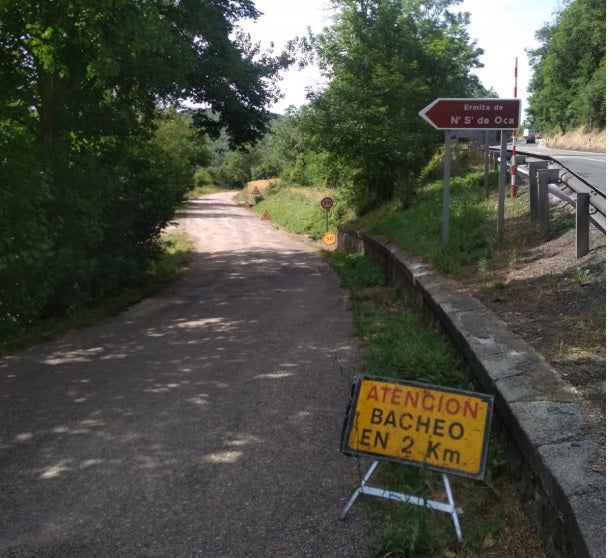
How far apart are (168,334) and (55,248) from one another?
251 cm

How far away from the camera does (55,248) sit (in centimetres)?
1032

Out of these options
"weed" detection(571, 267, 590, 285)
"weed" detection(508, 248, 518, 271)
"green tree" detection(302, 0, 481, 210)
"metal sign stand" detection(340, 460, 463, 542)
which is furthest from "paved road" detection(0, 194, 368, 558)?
"green tree" detection(302, 0, 481, 210)

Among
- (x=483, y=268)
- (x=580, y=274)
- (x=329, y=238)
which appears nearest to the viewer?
(x=580, y=274)

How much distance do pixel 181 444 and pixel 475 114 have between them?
7505mm

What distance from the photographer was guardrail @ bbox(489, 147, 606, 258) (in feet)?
23.6

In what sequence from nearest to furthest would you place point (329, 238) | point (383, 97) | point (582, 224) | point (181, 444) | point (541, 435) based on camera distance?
point (541, 435) < point (181, 444) < point (582, 224) < point (383, 97) < point (329, 238)

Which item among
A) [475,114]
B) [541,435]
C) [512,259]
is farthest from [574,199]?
[541,435]

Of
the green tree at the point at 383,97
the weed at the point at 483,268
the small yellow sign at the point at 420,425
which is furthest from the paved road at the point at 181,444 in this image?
the green tree at the point at 383,97

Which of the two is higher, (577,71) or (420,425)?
(577,71)

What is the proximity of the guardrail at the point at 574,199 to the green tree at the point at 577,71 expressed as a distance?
1582 inches

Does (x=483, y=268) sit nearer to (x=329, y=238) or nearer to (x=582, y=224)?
(x=582, y=224)

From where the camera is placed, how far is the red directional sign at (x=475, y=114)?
33.1 feet

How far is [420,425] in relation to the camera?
3.71 meters

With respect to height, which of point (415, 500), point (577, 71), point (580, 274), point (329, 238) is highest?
point (577, 71)
